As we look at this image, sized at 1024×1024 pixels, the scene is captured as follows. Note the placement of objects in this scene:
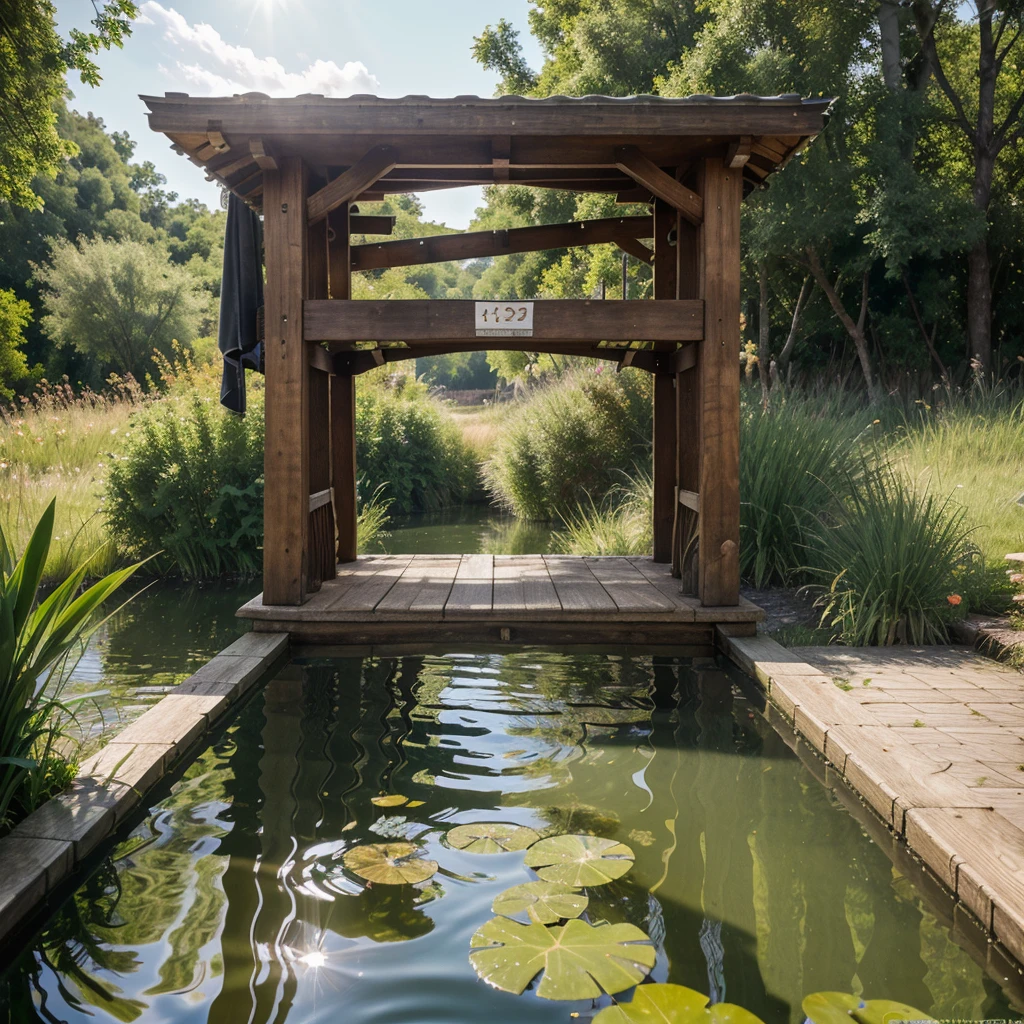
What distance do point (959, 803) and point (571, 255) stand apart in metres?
23.4

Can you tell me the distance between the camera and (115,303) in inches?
1194

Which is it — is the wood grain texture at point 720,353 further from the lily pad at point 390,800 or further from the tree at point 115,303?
the tree at point 115,303

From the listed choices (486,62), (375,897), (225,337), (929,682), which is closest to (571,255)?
(486,62)

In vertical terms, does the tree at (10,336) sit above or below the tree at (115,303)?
below

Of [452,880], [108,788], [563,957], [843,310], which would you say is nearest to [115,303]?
[843,310]

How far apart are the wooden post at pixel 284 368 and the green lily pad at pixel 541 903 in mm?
2995

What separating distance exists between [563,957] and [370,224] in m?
6.28

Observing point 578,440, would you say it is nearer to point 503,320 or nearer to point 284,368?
point 503,320

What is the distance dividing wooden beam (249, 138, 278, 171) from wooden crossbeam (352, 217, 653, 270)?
6.42ft

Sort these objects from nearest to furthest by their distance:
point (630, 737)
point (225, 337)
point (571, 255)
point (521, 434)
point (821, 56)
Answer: point (630, 737)
point (225, 337)
point (521, 434)
point (821, 56)
point (571, 255)

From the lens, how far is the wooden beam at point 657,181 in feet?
16.6

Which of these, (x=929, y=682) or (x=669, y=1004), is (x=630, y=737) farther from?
(x=669, y=1004)

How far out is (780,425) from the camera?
6754mm

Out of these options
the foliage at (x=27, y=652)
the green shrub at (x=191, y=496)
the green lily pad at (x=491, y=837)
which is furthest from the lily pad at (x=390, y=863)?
Answer: the green shrub at (x=191, y=496)
